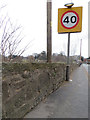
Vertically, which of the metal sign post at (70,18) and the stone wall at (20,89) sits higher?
the metal sign post at (70,18)

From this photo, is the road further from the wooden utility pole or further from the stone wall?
the wooden utility pole

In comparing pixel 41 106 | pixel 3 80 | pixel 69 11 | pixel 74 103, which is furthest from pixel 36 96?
pixel 69 11

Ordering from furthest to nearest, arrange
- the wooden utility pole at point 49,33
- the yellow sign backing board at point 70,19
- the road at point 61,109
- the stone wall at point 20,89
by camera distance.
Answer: the yellow sign backing board at point 70,19 → the wooden utility pole at point 49,33 → the road at point 61,109 → the stone wall at point 20,89

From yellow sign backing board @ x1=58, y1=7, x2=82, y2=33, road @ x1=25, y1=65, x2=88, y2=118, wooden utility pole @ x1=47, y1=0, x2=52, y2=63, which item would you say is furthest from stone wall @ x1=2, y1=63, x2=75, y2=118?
yellow sign backing board @ x1=58, y1=7, x2=82, y2=33

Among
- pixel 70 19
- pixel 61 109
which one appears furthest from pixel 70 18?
pixel 61 109

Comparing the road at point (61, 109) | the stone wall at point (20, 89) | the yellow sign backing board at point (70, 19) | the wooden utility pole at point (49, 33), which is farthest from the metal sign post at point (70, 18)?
the road at point (61, 109)

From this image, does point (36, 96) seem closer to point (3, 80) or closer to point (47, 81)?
point (47, 81)

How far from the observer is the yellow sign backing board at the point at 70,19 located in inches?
258

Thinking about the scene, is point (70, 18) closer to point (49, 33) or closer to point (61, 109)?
point (49, 33)

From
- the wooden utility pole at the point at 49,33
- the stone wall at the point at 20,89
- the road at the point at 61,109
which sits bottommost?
the road at the point at 61,109

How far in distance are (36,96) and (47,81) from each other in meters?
0.96

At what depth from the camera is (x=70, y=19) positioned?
21.5 ft

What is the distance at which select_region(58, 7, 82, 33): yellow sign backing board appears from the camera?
654 centimetres

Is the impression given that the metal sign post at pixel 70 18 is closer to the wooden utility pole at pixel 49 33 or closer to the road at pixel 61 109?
the wooden utility pole at pixel 49 33
